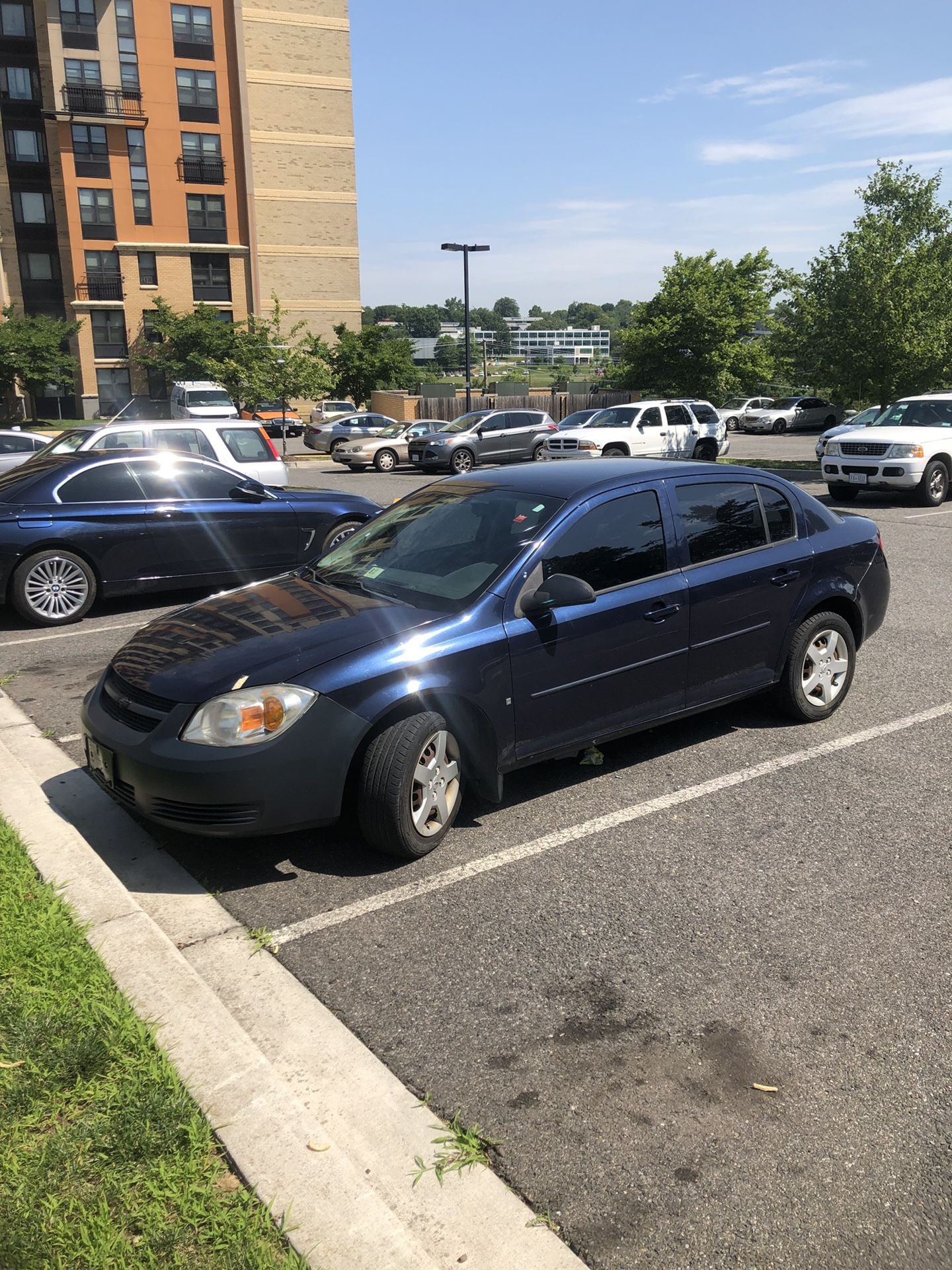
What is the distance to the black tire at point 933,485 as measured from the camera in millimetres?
16828

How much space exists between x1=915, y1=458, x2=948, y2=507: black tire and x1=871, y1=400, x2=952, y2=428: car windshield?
0.88 meters

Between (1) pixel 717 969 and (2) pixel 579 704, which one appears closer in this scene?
A: (1) pixel 717 969

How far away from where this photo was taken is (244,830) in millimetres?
4121

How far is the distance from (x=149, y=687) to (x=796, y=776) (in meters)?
3.27

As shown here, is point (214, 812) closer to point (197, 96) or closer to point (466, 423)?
point (466, 423)

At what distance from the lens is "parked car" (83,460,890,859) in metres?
4.16

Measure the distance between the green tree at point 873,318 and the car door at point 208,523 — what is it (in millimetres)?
16208

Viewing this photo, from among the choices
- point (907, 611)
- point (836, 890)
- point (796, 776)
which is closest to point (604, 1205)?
point (836, 890)

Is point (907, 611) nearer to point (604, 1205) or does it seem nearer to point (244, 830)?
point (244, 830)

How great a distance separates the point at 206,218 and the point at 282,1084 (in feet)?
188

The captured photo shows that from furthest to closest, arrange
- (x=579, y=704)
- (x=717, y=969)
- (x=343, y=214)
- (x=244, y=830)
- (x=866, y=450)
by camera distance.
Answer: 1. (x=343, y=214)
2. (x=866, y=450)
3. (x=579, y=704)
4. (x=244, y=830)
5. (x=717, y=969)

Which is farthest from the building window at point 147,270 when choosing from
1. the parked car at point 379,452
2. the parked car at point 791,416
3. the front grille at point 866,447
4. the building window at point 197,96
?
the front grille at point 866,447

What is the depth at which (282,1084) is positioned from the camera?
118 inches

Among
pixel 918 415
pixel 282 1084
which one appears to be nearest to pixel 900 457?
pixel 918 415
